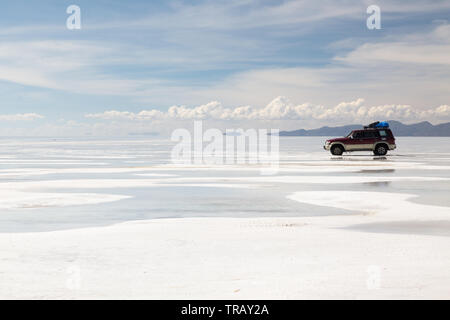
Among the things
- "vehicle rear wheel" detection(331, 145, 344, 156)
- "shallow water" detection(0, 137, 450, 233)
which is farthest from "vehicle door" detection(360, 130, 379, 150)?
"shallow water" detection(0, 137, 450, 233)

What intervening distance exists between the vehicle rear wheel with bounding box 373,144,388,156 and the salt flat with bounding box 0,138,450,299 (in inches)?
949

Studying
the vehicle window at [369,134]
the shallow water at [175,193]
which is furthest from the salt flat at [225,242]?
the vehicle window at [369,134]

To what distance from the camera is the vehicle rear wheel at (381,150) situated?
42.2 metres

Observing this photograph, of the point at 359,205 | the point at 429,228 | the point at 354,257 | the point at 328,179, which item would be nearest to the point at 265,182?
the point at 328,179

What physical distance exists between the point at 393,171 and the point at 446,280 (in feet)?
67.1

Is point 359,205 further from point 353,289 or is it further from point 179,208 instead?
point 353,289

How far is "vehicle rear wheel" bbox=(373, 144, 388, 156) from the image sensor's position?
4218 centimetres

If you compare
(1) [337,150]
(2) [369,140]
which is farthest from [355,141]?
(1) [337,150]

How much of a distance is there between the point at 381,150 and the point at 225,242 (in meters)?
34.5

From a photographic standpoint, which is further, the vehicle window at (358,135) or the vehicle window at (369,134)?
the vehicle window at (358,135)

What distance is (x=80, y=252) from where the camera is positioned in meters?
8.92

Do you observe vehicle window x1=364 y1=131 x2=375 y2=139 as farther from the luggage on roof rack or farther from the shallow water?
the shallow water

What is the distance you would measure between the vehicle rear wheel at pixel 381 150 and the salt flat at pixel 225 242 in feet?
79.1

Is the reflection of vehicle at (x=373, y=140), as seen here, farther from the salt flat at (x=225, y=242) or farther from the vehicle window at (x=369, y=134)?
the salt flat at (x=225, y=242)
